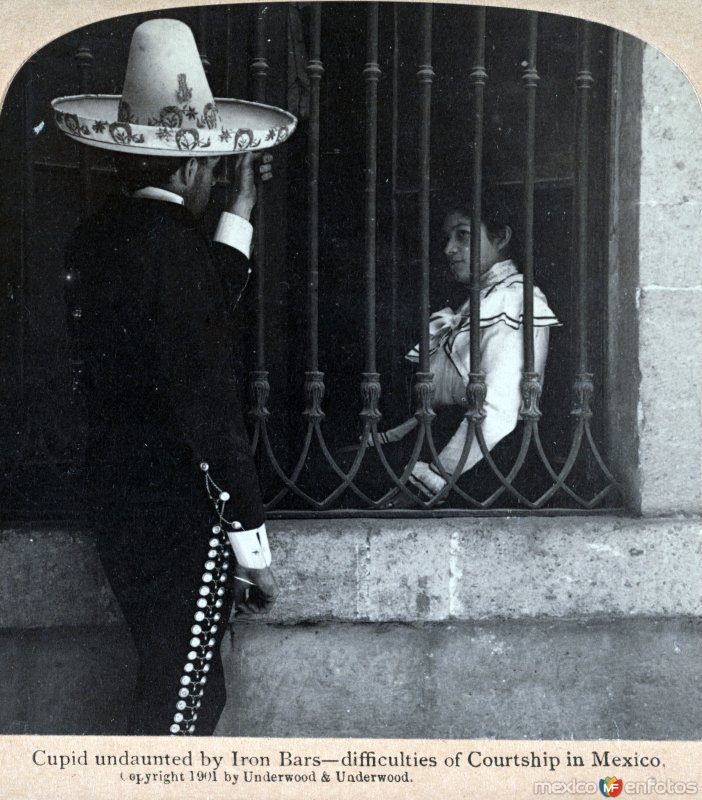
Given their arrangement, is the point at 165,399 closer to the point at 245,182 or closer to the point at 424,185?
the point at 245,182

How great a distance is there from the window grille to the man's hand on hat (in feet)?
0.22

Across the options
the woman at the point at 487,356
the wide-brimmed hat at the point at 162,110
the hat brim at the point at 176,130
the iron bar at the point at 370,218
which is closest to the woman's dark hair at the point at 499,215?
the woman at the point at 487,356

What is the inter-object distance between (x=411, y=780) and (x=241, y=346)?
1.28m

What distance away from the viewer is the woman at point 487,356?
2926 mm

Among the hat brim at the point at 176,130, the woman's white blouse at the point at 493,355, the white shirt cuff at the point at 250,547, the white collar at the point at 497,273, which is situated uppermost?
the hat brim at the point at 176,130

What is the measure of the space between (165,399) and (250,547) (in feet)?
1.41

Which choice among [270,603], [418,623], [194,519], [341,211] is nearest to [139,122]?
[341,211]

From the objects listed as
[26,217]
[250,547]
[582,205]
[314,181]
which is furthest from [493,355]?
[26,217]

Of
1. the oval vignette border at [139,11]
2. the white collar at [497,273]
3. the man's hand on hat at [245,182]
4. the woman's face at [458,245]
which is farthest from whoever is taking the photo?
the woman's face at [458,245]

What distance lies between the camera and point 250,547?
2.53 meters

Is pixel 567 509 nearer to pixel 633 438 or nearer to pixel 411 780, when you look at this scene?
pixel 633 438

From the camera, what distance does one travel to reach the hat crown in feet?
8.29

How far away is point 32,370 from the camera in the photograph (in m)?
2.74

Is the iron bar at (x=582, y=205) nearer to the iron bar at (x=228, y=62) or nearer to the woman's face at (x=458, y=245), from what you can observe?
the woman's face at (x=458, y=245)
